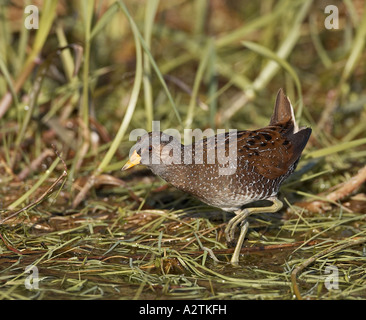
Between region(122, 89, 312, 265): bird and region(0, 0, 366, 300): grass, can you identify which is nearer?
region(0, 0, 366, 300): grass

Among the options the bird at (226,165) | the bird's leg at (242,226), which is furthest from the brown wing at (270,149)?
the bird's leg at (242,226)

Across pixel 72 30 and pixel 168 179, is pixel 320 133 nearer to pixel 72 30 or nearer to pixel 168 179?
pixel 168 179

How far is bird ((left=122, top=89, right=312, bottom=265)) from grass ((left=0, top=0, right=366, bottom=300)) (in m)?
0.37

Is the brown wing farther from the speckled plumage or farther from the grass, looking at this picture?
the grass

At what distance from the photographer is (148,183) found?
5.16 metres

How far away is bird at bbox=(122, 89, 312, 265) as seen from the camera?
4.05 meters

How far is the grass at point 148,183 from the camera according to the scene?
3773mm

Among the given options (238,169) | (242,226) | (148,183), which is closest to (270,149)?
(238,169)

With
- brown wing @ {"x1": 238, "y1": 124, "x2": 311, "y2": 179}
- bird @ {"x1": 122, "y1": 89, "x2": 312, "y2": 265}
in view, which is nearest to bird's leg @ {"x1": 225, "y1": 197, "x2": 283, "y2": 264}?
bird @ {"x1": 122, "y1": 89, "x2": 312, "y2": 265}

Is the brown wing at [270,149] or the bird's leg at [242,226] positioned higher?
the brown wing at [270,149]

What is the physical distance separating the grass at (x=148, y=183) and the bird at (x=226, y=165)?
37 cm

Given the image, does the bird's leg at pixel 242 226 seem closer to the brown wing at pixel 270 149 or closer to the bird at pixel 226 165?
the bird at pixel 226 165

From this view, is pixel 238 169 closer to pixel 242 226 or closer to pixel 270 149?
pixel 270 149
